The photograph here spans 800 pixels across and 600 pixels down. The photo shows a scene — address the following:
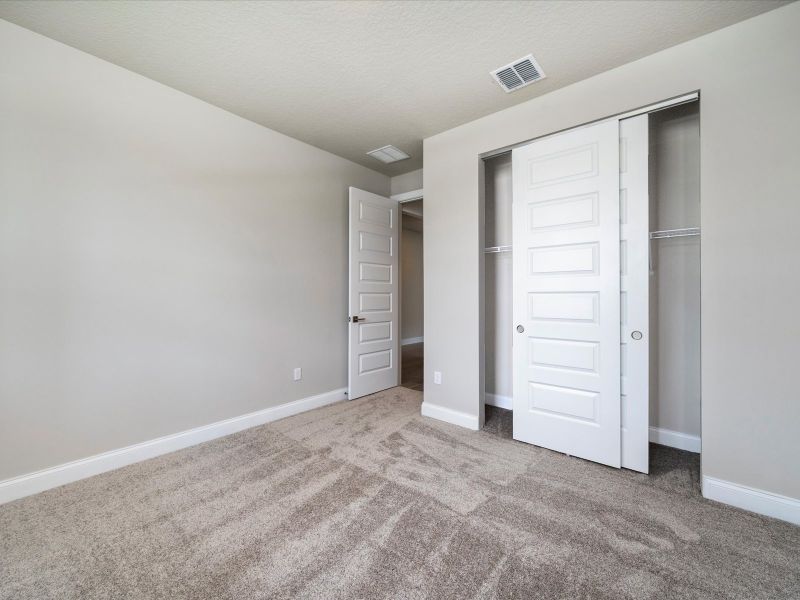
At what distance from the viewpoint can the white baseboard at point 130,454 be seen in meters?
2.06

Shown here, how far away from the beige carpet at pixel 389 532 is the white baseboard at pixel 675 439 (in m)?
0.13

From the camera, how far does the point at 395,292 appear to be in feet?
14.7

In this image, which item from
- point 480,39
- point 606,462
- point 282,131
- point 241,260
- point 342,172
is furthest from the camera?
point 342,172

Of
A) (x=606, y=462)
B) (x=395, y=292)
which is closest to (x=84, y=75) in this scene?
(x=395, y=292)

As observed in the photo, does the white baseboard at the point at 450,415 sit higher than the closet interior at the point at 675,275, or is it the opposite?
the closet interior at the point at 675,275

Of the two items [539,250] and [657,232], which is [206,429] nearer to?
[539,250]

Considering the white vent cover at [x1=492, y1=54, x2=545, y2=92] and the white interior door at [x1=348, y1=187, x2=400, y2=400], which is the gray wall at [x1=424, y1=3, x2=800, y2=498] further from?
the white interior door at [x1=348, y1=187, x2=400, y2=400]

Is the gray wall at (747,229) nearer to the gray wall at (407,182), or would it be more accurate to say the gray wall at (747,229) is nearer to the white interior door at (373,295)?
the gray wall at (407,182)

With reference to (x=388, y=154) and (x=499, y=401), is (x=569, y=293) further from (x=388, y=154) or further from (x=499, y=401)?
(x=388, y=154)

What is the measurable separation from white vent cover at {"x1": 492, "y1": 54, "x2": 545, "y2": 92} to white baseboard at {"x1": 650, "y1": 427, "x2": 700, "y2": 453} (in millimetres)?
3016

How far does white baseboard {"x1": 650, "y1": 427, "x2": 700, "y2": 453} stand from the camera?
8.66 ft

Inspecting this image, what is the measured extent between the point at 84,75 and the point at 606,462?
15.1ft

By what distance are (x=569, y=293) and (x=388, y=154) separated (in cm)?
259

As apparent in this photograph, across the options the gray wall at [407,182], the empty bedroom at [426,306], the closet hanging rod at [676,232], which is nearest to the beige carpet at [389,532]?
the empty bedroom at [426,306]
